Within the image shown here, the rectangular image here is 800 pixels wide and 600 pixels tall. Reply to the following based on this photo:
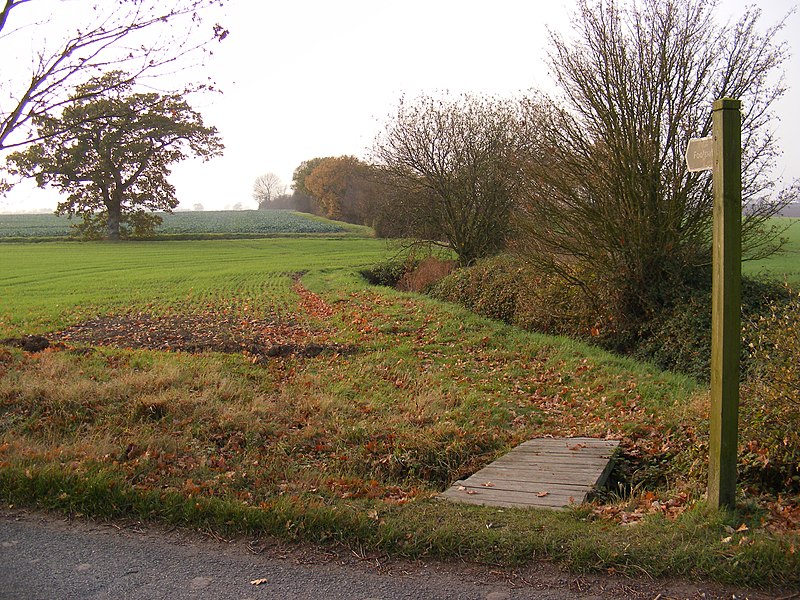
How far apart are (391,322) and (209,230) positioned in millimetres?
58277

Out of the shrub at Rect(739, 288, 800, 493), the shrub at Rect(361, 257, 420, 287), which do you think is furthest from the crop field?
the shrub at Rect(739, 288, 800, 493)

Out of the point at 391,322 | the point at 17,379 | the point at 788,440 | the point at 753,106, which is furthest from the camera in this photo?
the point at 391,322

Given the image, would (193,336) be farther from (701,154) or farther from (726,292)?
(726,292)

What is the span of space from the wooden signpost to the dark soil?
889cm

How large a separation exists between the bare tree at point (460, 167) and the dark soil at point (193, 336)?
10.6m

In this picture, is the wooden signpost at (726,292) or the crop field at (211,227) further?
the crop field at (211,227)

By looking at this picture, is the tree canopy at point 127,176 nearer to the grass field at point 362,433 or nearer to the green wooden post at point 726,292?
the grass field at point 362,433

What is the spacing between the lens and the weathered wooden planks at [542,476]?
5680mm

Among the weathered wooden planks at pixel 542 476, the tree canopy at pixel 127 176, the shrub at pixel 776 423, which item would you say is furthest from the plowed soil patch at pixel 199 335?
the tree canopy at pixel 127 176

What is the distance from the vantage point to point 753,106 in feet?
46.7

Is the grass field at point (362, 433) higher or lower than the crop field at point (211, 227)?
lower

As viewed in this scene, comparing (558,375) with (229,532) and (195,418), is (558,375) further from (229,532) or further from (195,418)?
(229,532)

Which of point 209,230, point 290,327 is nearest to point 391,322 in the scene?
point 290,327

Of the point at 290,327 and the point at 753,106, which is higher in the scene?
the point at 753,106
